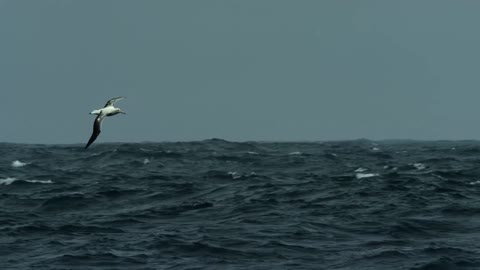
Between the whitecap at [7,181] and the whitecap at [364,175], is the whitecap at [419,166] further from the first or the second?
the whitecap at [7,181]

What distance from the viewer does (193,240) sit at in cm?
2755

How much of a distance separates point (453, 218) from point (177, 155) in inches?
1515

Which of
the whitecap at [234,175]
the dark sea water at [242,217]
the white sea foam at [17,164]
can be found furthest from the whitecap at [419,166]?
the white sea foam at [17,164]

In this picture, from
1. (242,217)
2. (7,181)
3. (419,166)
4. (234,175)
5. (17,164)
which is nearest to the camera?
(242,217)

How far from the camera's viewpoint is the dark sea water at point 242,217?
81.9 ft

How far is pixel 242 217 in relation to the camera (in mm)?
32156

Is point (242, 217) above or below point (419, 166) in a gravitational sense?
below

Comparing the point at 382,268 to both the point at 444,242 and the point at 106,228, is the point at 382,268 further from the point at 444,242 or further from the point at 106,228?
the point at 106,228

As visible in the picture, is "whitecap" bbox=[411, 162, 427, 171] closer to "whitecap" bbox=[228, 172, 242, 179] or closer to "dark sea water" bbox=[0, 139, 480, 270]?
"dark sea water" bbox=[0, 139, 480, 270]

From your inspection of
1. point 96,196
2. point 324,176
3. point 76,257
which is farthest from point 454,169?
Result: point 76,257

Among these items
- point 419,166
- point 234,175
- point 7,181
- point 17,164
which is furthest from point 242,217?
point 17,164

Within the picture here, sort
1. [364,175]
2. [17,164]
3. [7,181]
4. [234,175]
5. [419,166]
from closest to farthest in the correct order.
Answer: [7,181]
[364,175]
[234,175]
[419,166]
[17,164]

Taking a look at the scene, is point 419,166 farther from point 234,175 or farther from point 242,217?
point 242,217

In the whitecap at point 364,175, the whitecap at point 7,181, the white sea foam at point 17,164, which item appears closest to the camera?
the whitecap at point 7,181
